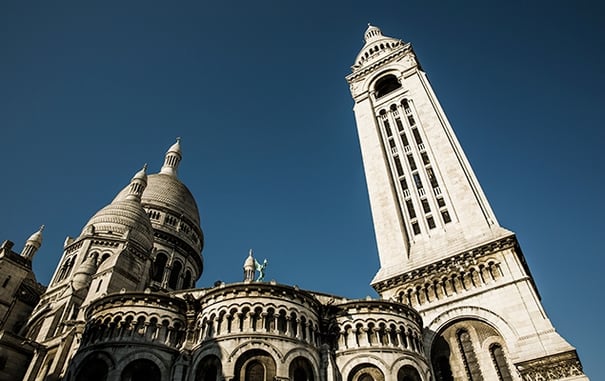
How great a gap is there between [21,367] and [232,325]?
1800 cm

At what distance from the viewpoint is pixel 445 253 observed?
32.6 metres

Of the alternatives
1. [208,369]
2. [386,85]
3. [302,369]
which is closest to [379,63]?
[386,85]

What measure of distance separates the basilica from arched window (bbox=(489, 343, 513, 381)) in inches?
3.0

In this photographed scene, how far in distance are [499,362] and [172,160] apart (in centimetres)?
6179

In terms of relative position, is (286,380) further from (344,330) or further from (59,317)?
(59,317)

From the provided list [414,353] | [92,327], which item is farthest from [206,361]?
[414,353]

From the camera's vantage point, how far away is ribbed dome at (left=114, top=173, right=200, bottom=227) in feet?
198

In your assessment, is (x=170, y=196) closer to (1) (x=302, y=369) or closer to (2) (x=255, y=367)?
(2) (x=255, y=367)

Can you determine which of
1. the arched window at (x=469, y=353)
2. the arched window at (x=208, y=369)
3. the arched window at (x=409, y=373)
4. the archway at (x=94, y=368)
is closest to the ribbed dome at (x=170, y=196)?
the archway at (x=94, y=368)

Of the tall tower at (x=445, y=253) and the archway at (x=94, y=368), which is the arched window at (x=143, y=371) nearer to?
the archway at (x=94, y=368)

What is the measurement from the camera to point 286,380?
22484mm

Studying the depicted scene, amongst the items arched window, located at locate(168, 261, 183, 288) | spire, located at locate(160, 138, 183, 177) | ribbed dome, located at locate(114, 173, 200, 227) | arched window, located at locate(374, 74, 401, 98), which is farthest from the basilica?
spire, located at locate(160, 138, 183, 177)

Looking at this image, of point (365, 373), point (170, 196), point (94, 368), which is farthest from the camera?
point (170, 196)

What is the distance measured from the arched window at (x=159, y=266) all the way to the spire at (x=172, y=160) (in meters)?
20.0
